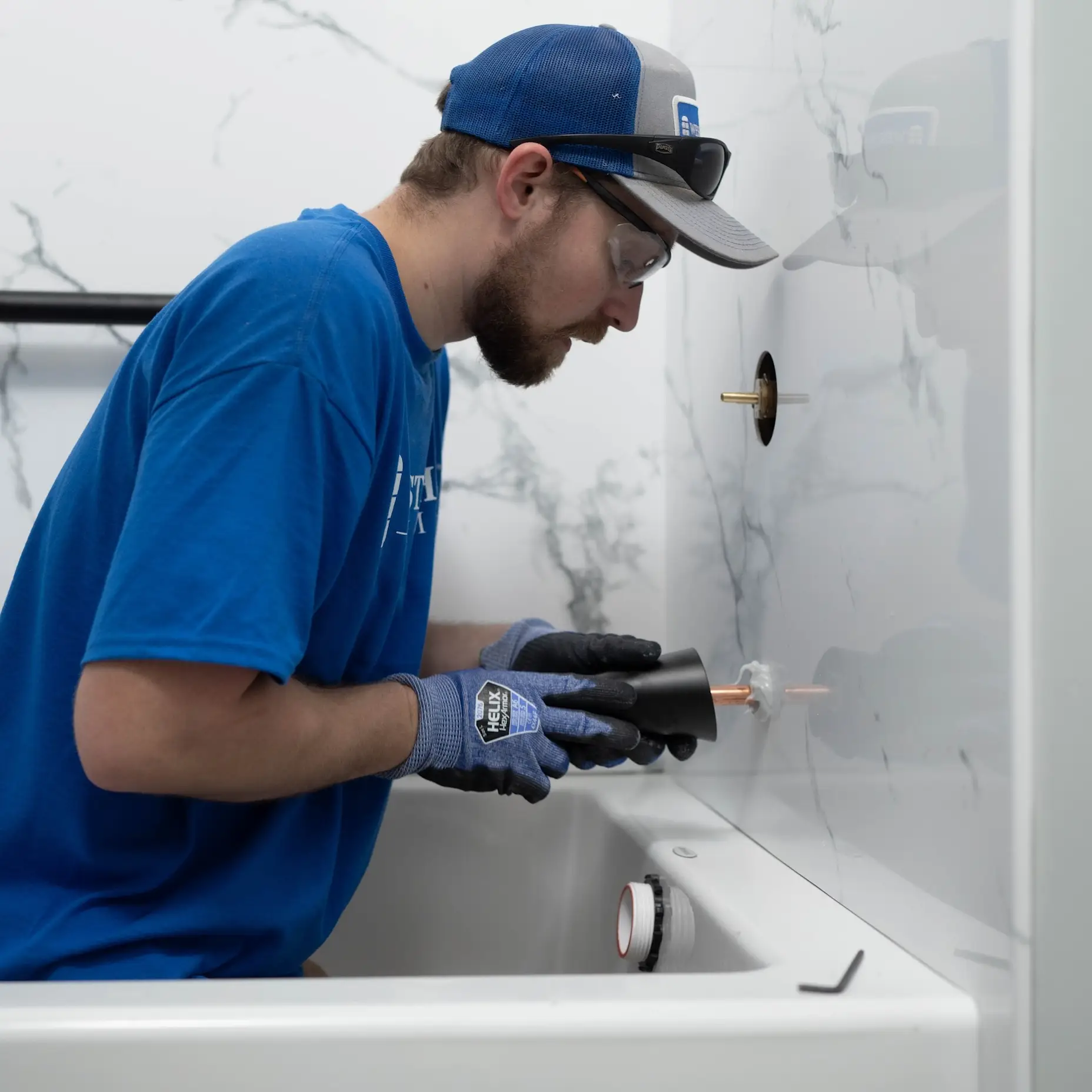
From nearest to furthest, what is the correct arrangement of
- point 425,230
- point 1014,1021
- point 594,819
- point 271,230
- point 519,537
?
point 1014,1021 < point 271,230 < point 425,230 < point 594,819 < point 519,537

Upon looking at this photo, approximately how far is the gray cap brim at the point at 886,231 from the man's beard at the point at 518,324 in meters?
0.20

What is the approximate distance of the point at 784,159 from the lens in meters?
0.88

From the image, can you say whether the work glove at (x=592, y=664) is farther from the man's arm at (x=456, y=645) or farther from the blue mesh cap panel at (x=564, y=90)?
the blue mesh cap panel at (x=564, y=90)

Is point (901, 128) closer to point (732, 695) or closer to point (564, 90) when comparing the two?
point (564, 90)

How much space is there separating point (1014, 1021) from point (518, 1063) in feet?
0.84

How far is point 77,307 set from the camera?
106 centimetres

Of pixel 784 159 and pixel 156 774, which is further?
pixel 784 159

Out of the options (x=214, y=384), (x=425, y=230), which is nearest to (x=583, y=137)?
(x=425, y=230)

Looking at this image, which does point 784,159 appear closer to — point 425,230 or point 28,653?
point 425,230

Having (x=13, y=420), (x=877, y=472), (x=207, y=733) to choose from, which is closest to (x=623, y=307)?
(x=877, y=472)

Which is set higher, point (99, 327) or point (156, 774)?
point (99, 327)

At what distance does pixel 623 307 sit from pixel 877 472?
11.0 inches

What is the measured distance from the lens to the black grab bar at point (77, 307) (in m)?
1.05

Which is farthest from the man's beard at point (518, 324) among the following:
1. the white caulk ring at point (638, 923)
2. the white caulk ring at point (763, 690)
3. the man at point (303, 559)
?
the white caulk ring at point (638, 923)
